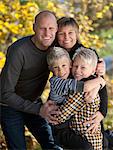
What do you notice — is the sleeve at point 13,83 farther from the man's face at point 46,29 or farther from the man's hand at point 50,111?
the man's face at point 46,29

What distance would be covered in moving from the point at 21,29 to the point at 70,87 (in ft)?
9.73

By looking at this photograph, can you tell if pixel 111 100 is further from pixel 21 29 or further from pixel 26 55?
pixel 26 55

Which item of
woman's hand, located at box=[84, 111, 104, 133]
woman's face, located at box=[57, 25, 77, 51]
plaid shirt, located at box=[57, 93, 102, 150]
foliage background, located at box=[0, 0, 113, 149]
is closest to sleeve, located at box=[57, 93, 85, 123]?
plaid shirt, located at box=[57, 93, 102, 150]

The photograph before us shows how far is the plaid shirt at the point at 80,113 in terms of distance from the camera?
309 centimetres

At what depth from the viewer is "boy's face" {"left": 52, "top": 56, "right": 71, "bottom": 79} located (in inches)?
123

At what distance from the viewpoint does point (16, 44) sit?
3303 millimetres

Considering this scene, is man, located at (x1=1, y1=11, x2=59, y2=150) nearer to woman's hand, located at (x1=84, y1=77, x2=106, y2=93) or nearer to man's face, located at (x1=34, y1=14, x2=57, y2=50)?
man's face, located at (x1=34, y1=14, x2=57, y2=50)

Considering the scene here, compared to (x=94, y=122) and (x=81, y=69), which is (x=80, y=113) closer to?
(x=94, y=122)

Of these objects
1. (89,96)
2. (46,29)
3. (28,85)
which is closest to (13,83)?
(28,85)

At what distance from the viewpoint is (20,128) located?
11.4 feet

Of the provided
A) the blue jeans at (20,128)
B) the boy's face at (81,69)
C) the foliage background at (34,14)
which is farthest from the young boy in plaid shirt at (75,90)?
the foliage background at (34,14)

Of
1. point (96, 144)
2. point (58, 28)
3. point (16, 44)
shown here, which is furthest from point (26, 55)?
point (96, 144)

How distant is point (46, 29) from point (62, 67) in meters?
0.33

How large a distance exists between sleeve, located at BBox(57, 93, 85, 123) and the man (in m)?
0.09
